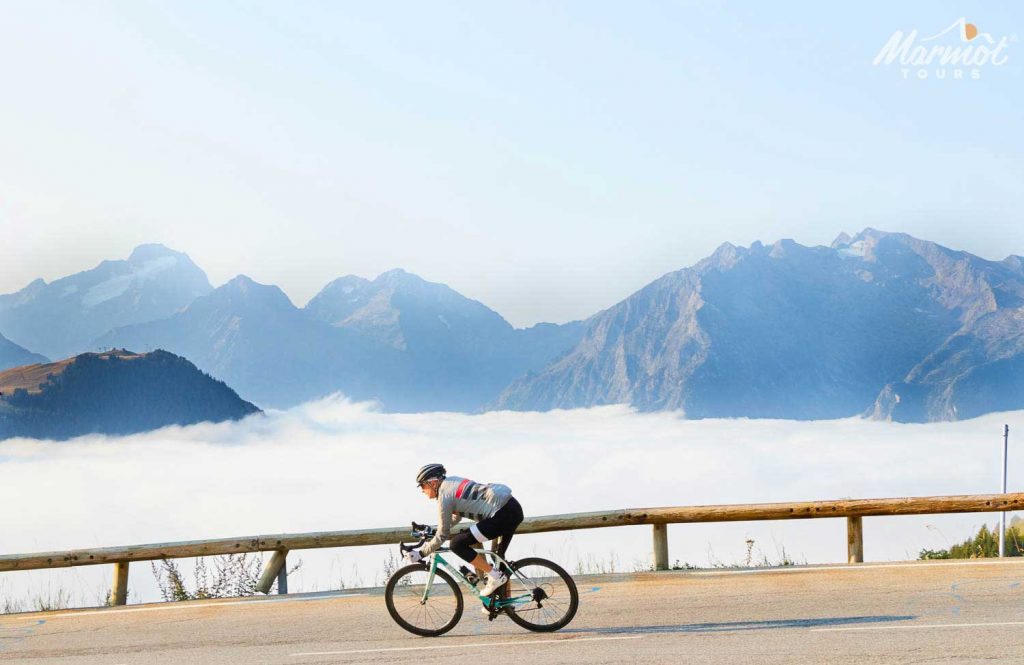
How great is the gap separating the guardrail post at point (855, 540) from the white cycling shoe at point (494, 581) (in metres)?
6.32

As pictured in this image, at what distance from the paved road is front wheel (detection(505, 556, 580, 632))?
156 millimetres

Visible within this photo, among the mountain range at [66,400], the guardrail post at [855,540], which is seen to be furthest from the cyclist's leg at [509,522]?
the mountain range at [66,400]

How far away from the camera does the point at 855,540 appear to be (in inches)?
631

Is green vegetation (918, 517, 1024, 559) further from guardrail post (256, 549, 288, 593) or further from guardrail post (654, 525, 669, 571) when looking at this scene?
guardrail post (256, 549, 288, 593)

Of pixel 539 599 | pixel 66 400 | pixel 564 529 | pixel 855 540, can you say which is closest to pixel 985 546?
pixel 855 540

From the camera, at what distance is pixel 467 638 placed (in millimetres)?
11734

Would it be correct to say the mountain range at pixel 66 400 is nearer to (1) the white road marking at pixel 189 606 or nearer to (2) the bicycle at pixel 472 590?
(1) the white road marking at pixel 189 606

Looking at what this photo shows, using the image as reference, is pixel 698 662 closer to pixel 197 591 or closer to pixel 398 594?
pixel 398 594

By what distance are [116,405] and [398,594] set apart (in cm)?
18877

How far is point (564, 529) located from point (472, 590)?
3.93m

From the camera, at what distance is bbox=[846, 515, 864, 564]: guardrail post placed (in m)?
16.0

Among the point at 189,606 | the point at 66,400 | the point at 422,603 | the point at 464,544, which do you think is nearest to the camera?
the point at 464,544

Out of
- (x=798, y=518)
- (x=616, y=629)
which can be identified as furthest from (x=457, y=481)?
(x=798, y=518)

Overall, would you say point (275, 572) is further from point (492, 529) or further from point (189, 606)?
point (492, 529)
